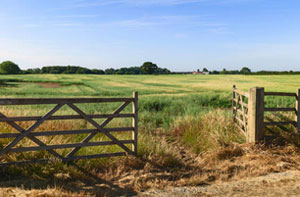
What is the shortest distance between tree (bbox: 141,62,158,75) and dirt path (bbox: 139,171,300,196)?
11572 centimetres

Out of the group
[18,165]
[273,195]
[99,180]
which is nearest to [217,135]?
[273,195]

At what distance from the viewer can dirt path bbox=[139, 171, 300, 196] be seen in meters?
5.11

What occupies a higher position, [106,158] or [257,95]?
[257,95]

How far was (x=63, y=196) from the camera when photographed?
4.75 m

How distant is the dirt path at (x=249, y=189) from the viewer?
511cm

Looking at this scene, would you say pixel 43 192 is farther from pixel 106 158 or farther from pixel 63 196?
pixel 106 158

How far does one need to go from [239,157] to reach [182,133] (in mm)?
3074

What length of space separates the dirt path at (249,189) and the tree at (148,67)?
116m

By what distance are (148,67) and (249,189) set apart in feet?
382

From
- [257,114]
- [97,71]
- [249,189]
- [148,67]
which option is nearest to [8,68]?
[97,71]

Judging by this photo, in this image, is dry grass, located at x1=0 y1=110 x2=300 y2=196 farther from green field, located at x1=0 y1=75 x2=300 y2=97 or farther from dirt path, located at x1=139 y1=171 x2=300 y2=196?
green field, located at x1=0 y1=75 x2=300 y2=97

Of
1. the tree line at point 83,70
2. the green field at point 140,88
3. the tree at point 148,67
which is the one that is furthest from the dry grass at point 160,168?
the tree at point 148,67

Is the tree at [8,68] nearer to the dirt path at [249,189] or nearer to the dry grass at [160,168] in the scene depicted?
the dry grass at [160,168]

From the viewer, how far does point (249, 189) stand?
17.4 feet
